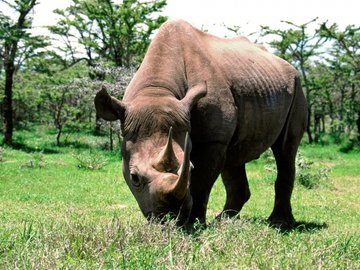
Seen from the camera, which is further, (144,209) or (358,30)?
(358,30)

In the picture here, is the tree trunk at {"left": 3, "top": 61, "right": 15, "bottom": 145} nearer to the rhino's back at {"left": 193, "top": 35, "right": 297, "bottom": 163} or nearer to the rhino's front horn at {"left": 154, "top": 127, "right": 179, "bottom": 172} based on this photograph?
the rhino's back at {"left": 193, "top": 35, "right": 297, "bottom": 163}

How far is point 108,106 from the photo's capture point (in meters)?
5.25

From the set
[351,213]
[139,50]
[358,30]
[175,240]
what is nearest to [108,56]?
[139,50]

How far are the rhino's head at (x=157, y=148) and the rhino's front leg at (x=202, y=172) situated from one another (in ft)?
1.90

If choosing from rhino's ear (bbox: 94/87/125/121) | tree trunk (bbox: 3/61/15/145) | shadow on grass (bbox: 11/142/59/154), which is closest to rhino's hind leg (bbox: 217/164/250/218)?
rhino's ear (bbox: 94/87/125/121)

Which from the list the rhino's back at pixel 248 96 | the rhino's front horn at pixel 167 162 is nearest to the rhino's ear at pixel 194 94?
the rhino's back at pixel 248 96

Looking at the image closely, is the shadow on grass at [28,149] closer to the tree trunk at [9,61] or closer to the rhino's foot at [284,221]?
the tree trunk at [9,61]

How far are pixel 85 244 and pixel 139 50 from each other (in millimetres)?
23993

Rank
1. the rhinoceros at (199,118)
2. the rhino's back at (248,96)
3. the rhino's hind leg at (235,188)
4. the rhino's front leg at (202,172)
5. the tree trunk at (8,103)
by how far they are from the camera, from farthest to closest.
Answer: the tree trunk at (8,103), the rhino's hind leg at (235,188), the rhino's back at (248,96), the rhino's front leg at (202,172), the rhinoceros at (199,118)

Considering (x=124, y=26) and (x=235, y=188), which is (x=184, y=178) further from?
(x=124, y=26)

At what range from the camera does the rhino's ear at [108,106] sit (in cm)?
514

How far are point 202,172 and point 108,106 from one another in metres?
1.10

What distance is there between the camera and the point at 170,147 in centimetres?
447

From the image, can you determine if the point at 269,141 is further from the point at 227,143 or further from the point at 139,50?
the point at 139,50
